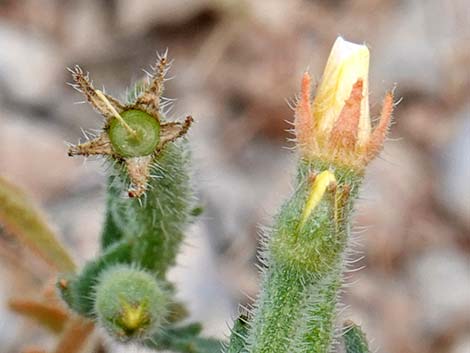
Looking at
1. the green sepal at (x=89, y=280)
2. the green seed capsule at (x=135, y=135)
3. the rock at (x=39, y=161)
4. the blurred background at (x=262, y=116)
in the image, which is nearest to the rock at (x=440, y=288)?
the blurred background at (x=262, y=116)

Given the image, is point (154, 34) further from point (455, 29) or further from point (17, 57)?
point (455, 29)

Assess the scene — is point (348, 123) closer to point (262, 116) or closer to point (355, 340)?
point (355, 340)

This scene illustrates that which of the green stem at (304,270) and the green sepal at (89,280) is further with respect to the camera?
the green sepal at (89,280)

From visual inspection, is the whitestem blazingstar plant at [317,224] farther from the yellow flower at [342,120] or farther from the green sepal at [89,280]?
the green sepal at [89,280]

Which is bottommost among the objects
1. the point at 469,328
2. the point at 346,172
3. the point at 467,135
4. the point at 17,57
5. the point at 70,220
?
the point at 346,172

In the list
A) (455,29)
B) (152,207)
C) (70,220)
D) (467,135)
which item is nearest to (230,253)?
(70,220)

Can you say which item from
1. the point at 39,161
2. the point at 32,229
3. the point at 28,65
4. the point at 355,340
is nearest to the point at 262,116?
the point at 39,161
